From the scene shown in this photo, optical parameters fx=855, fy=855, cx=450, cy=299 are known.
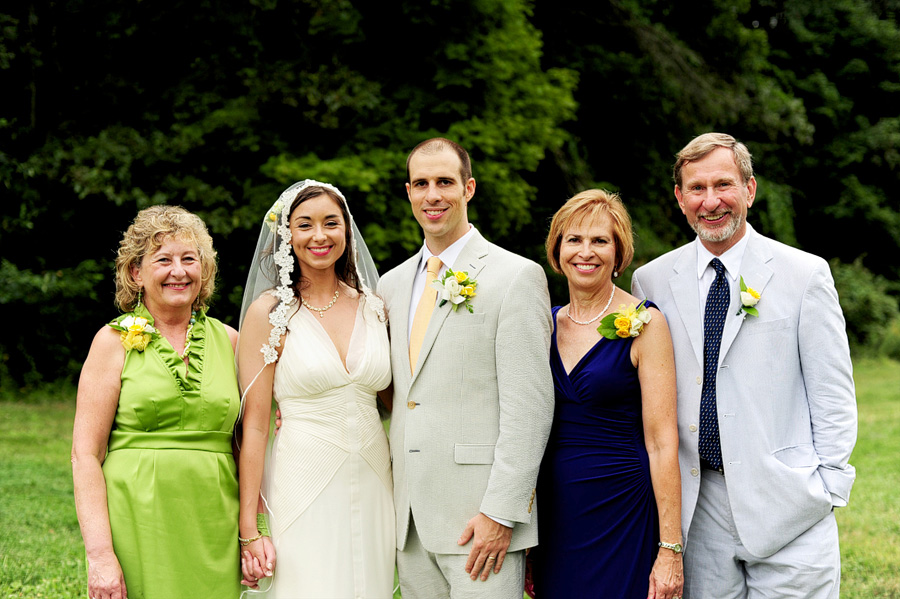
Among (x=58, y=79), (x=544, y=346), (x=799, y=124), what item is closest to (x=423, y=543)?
(x=544, y=346)

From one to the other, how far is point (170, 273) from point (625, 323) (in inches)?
71.1

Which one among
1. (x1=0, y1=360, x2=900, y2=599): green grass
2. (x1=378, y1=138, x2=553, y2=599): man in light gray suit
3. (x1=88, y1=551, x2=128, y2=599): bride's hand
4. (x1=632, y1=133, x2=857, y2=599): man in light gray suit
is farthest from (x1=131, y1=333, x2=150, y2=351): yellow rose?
(x1=0, y1=360, x2=900, y2=599): green grass

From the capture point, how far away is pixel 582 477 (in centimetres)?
336

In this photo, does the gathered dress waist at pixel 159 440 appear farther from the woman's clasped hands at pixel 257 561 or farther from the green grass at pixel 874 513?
the green grass at pixel 874 513

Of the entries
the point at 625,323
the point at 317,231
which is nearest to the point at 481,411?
the point at 625,323

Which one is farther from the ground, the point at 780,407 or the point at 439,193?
the point at 439,193

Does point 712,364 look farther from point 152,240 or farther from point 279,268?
point 152,240

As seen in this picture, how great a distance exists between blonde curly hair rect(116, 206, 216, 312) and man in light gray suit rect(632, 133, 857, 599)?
196 cm

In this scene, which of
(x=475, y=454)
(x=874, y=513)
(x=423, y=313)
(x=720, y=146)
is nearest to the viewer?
(x=475, y=454)

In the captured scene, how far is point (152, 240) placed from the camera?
3.40m

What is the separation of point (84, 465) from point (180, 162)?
1007cm

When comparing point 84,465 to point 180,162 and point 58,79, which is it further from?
point 58,79

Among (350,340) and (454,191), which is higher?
(454,191)

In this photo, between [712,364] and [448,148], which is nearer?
[712,364]
